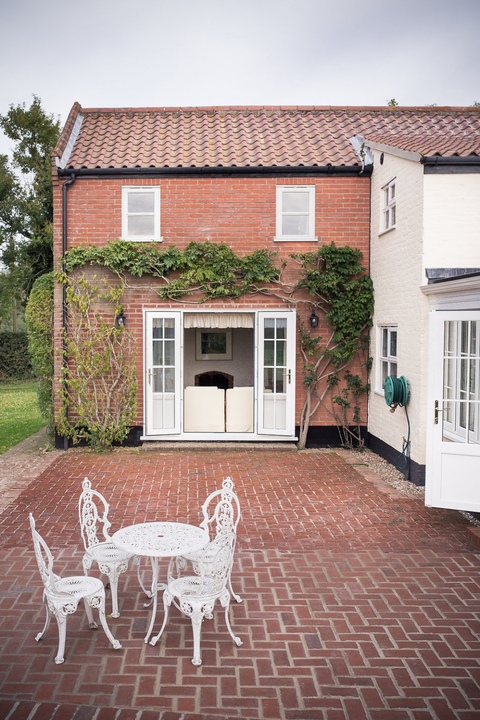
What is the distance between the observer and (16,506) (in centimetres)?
833

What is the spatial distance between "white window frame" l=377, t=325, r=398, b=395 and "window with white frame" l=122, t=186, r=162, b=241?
499cm

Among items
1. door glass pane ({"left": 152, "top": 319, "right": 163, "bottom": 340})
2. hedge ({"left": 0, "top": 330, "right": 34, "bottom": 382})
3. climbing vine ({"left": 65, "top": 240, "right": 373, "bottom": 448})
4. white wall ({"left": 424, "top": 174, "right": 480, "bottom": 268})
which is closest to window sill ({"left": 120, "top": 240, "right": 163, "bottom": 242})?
climbing vine ({"left": 65, "top": 240, "right": 373, "bottom": 448})

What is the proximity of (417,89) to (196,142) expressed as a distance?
19.5 metres

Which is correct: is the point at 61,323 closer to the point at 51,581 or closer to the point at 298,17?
the point at 298,17

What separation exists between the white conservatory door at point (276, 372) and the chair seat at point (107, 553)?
7.28 metres

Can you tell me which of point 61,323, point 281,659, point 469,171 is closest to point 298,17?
point 469,171

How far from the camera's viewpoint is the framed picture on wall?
1709 cm

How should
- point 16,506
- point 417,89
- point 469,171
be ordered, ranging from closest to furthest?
1. point 16,506
2. point 469,171
3. point 417,89

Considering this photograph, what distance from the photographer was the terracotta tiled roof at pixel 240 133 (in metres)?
12.5

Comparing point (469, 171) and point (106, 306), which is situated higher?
point (469, 171)

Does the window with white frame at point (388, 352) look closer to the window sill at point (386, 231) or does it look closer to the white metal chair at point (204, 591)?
the window sill at point (386, 231)

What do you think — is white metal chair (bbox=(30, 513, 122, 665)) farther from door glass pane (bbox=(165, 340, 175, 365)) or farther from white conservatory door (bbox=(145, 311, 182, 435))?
door glass pane (bbox=(165, 340, 175, 365))

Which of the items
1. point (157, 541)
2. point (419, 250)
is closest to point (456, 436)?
point (419, 250)

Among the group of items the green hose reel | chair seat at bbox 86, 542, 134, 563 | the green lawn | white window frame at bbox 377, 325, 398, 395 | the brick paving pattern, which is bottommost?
the brick paving pattern
